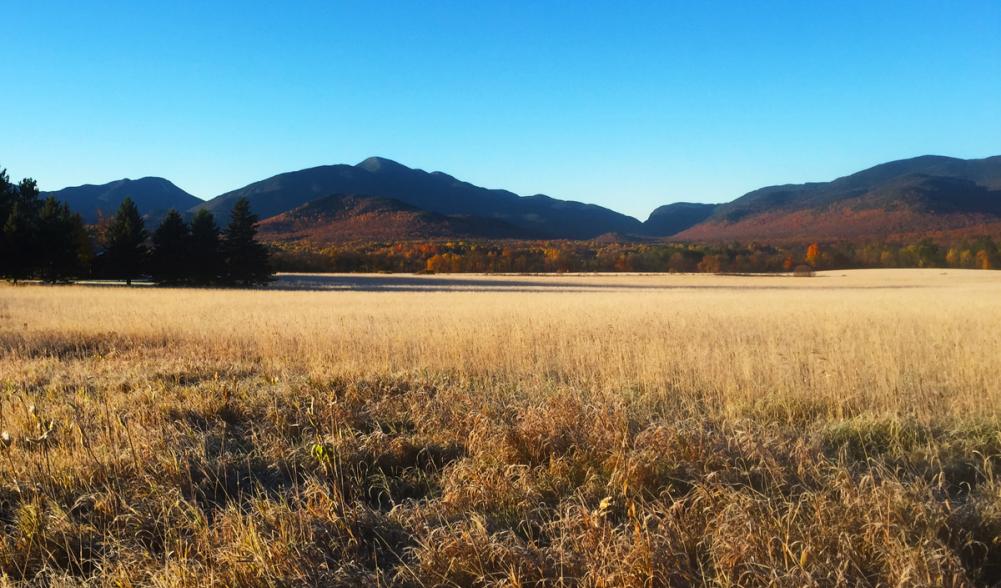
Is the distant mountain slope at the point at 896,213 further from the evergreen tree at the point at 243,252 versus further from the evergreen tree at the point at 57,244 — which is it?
the evergreen tree at the point at 57,244

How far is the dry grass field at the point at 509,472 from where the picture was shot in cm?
311

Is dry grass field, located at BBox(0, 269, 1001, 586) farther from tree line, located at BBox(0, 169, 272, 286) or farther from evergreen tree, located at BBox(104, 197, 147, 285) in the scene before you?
evergreen tree, located at BBox(104, 197, 147, 285)

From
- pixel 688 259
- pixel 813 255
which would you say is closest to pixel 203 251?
pixel 688 259

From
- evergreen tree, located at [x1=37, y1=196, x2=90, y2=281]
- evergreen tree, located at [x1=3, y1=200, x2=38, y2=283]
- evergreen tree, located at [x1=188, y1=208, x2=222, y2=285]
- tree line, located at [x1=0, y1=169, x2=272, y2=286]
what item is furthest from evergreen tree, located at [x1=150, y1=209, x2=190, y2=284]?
evergreen tree, located at [x1=3, y1=200, x2=38, y2=283]

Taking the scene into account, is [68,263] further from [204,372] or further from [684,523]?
[684,523]

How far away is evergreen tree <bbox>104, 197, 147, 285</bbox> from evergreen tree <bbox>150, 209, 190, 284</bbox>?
1.94 m

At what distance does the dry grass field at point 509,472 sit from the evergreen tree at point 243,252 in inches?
1781

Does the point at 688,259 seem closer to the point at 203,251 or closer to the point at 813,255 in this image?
the point at 813,255

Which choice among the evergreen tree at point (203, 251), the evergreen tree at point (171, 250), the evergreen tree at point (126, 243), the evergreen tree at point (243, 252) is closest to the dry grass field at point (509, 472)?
the evergreen tree at point (243, 252)

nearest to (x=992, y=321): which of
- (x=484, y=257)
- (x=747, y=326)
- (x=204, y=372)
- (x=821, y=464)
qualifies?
(x=747, y=326)

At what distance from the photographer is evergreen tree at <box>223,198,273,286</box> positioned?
5062 centimetres

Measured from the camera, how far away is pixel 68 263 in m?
47.4

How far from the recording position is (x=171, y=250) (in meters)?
49.3

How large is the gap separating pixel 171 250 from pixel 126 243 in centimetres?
443
